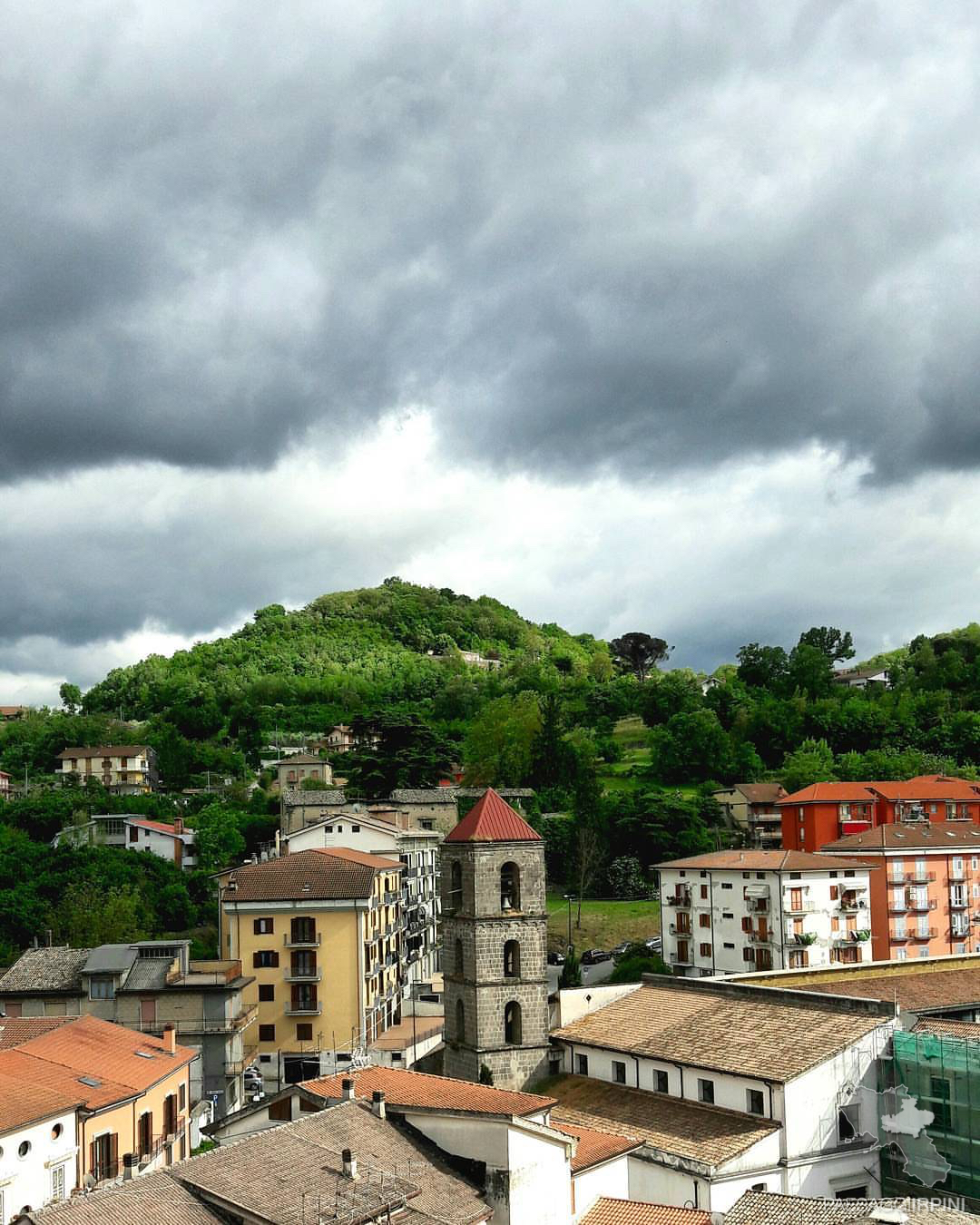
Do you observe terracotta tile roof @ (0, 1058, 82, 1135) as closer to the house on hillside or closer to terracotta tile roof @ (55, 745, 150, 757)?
the house on hillside

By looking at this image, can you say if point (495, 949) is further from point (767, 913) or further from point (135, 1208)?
point (767, 913)

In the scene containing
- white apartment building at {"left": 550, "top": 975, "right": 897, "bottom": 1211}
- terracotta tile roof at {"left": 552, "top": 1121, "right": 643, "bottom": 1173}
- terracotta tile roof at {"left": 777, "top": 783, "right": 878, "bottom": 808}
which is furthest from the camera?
terracotta tile roof at {"left": 777, "top": 783, "right": 878, "bottom": 808}

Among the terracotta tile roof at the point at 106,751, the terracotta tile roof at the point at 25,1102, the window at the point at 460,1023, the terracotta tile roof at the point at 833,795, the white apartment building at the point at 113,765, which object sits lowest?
the window at the point at 460,1023

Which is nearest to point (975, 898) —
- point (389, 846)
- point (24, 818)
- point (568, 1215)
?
point (389, 846)

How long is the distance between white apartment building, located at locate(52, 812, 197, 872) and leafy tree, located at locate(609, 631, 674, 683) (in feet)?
304

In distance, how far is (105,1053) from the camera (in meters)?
33.7

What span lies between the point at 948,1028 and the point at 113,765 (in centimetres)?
8456

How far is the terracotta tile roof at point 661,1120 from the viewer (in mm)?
31719

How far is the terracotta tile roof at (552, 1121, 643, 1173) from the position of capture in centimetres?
2941

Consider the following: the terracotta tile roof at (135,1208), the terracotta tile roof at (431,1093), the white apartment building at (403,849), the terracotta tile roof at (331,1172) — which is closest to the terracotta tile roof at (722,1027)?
the terracotta tile roof at (431,1093)

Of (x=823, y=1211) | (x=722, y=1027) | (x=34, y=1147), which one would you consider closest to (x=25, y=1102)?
(x=34, y=1147)

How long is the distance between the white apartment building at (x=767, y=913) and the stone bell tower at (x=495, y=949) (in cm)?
2137

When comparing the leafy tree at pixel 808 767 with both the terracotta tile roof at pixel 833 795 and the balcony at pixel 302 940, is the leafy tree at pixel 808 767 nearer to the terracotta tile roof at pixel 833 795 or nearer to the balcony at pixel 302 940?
the terracotta tile roof at pixel 833 795

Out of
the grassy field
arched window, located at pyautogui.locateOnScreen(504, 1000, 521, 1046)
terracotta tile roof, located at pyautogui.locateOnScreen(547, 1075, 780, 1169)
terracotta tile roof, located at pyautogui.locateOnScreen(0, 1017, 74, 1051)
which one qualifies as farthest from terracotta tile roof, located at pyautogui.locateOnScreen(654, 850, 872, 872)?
terracotta tile roof, located at pyautogui.locateOnScreen(0, 1017, 74, 1051)
